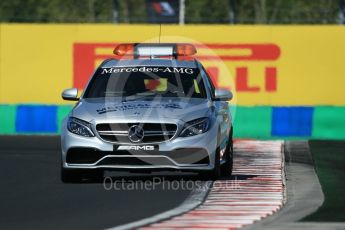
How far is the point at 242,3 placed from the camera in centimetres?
3909

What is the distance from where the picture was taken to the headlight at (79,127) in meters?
14.8

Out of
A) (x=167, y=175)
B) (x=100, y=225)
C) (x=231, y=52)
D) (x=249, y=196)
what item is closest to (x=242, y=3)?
(x=231, y=52)

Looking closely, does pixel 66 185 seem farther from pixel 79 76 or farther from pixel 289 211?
pixel 79 76

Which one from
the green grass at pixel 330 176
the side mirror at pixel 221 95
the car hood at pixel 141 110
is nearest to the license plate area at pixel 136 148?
the car hood at pixel 141 110

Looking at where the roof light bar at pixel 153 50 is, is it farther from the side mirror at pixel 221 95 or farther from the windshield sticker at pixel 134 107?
the windshield sticker at pixel 134 107

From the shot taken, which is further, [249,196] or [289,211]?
[249,196]

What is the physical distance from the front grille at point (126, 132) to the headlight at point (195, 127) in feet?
0.45

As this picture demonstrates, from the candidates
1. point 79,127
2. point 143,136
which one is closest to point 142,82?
point 79,127

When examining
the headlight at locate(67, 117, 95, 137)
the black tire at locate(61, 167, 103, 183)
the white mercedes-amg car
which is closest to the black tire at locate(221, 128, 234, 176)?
the white mercedes-amg car

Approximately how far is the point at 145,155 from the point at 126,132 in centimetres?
35

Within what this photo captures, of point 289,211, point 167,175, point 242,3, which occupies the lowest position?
point 242,3

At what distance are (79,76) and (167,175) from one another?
32.4 feet

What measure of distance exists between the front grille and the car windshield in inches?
45.4

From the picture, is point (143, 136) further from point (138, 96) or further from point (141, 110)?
point (138, 96)
